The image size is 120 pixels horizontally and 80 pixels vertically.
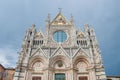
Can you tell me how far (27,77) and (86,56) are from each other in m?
11.0

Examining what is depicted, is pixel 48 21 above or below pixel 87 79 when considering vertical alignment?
above

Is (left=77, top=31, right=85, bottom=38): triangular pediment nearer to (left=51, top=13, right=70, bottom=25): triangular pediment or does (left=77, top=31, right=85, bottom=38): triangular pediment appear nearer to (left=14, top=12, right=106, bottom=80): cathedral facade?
(left=14, top=12, right=106, bottom=80): cathedral facade

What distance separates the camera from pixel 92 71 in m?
23.2

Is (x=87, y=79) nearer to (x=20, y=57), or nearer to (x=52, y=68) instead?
(x=52, y=68)

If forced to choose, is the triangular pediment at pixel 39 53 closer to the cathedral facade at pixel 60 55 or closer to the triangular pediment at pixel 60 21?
the cathedral facade at pixel 60 55

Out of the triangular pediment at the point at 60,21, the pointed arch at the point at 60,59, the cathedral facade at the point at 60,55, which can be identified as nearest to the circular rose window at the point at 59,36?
the cathedral facade at the point at 60,55

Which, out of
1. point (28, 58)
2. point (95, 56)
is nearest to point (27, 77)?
point (28, 58)

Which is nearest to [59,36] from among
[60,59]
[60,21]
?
[60,21]

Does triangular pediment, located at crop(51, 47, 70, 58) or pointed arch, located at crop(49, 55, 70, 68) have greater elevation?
triangular pediment, located at crop(51, 47, 70, 58)

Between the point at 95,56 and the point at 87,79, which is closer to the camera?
the point at 87,79

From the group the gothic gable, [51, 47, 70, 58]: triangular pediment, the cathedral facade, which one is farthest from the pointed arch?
the gothic gable

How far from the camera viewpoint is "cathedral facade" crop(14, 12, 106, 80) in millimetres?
23438

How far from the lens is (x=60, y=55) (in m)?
25.3

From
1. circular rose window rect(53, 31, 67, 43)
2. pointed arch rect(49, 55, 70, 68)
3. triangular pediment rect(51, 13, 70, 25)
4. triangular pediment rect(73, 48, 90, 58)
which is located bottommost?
pointed arch rect(49, 55, 70, 68)
